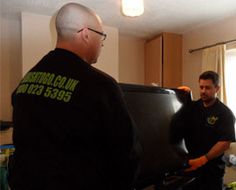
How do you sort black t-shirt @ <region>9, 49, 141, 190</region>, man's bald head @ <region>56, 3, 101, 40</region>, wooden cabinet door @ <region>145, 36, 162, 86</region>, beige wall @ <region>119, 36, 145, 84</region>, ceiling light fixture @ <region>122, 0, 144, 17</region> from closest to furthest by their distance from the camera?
black t-shirt @ <region>9, 49, 141, 190</region> < man's bald head @ <region>56, 3, 101, 40</region> < ceiling light fixture @ <region>122, 0, 144, 17</region> < wooden cabinet door @ <region>145, 36, 162, 86</region> < beige wall @ <region>119, 36, 145, 84</region>

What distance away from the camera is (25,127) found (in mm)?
850

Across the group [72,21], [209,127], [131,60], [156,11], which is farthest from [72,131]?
[131,60]

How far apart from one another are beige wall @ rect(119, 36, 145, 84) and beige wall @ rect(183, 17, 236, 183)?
2.25ft

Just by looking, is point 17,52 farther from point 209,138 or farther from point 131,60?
point 209,138

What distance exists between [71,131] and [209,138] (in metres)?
1.29

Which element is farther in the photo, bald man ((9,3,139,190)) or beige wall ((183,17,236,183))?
beige wall ((183,17,236,183))

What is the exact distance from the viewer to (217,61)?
118 inches

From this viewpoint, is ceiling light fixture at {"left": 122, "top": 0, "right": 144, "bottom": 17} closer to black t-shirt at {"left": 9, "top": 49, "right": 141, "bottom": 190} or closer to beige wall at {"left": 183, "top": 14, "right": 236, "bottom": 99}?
black t-shirt at {"left": 9, "top": 49, "right": 141, "bottom": 190}

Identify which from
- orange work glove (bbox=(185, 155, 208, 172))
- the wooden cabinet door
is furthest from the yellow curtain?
orange work glove (bbox=(185, 155, 208, 172))

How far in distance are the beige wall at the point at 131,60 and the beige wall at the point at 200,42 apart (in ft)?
2.25

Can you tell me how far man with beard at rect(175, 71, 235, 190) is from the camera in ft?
5.55

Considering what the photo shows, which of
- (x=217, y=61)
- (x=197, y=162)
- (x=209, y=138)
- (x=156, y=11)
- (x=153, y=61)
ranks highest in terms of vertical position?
(x=156, y=11)

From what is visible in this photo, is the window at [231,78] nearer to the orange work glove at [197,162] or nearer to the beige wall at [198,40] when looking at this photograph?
the beige wall at [198,40]

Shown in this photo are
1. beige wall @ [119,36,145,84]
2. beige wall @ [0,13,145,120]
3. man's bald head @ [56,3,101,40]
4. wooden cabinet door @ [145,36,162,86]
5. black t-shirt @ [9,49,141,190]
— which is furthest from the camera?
beige wall @ [119,36,145,84]
